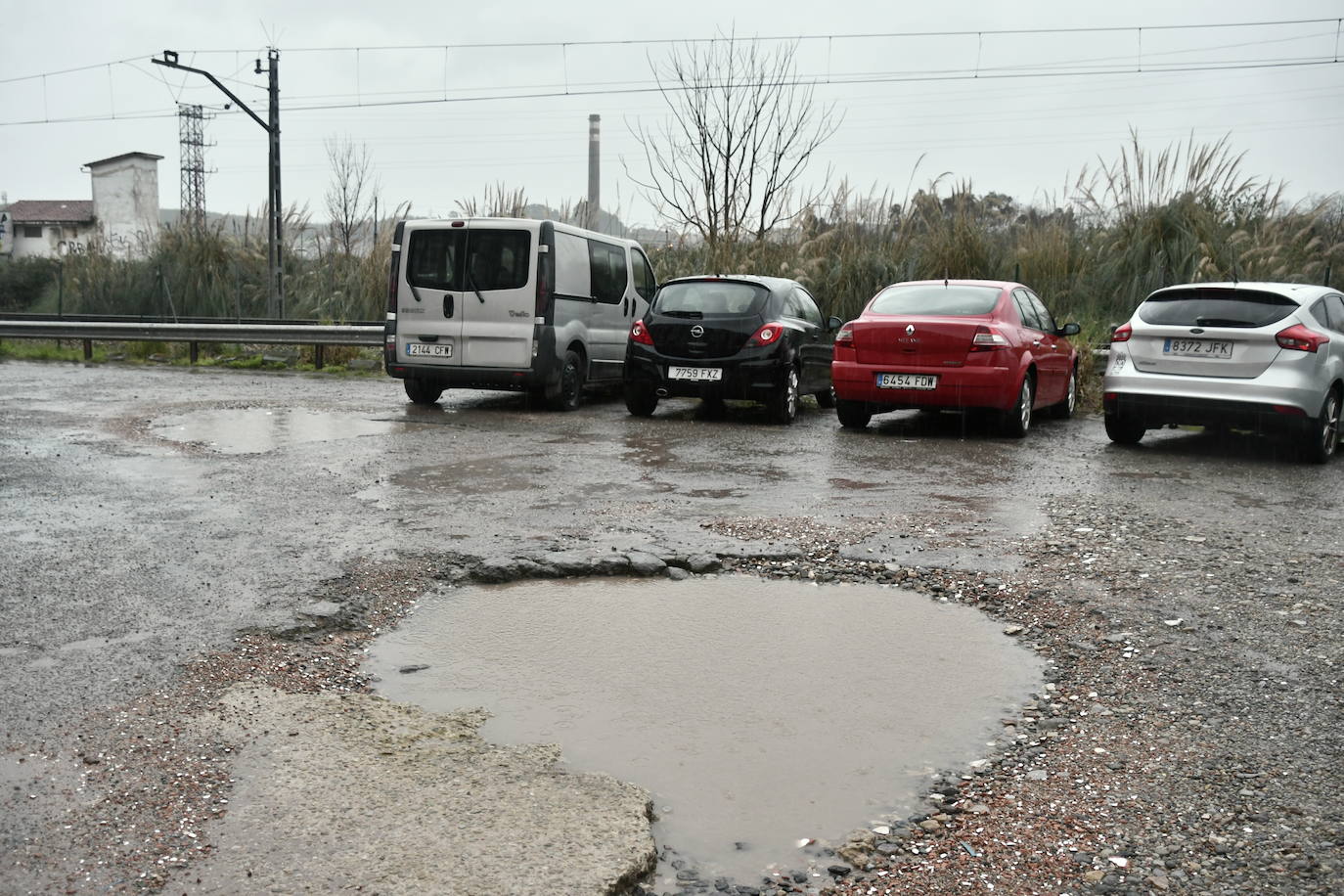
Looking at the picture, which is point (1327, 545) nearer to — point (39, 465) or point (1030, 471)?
point (1030, 471)

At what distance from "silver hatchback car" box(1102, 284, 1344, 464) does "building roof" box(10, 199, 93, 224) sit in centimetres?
8534

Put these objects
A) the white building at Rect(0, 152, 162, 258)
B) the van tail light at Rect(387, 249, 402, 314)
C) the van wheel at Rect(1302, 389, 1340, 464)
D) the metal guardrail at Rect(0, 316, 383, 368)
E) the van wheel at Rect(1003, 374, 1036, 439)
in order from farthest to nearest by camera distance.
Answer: the white building at Rect(0, 152, 162, 258), the metal guardrail at Rect(0, 316, 383, 368), the van tail light at Rect(387, 249, 402, 314), the van wheel at Rect(1003, 374, 1036, 439), the van wheel at Rect(1302, 389, 1340, 464)

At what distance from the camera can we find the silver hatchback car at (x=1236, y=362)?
1012cm

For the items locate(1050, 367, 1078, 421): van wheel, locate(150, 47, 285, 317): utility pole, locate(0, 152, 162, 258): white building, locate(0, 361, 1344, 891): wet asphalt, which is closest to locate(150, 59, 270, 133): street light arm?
locate(150, 47, 285, 317): utility pole

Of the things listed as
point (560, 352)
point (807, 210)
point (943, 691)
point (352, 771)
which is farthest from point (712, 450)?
point (807, 210)

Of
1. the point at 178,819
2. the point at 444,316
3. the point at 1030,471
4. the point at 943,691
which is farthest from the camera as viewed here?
the point at 444,316

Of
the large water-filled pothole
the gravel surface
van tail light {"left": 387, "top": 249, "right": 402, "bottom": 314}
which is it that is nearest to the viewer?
the gravel surface

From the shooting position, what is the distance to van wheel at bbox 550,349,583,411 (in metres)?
13.8

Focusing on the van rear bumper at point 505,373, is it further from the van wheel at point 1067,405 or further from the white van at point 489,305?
the van wheel at point 1067,405

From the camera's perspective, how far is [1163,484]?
894 cm

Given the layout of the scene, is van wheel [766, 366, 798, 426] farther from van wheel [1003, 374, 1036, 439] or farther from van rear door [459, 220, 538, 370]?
van rear door [459, 220, 538, 370]

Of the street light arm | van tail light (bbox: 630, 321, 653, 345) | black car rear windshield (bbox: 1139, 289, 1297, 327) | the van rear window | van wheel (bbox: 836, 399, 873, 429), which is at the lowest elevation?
van wheel (bbox: 836, 399, 873, 429)

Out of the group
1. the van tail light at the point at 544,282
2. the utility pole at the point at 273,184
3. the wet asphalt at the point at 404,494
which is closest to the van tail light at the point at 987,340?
the wet asphalt at the point at 404,494

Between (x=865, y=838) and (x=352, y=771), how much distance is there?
144cm
